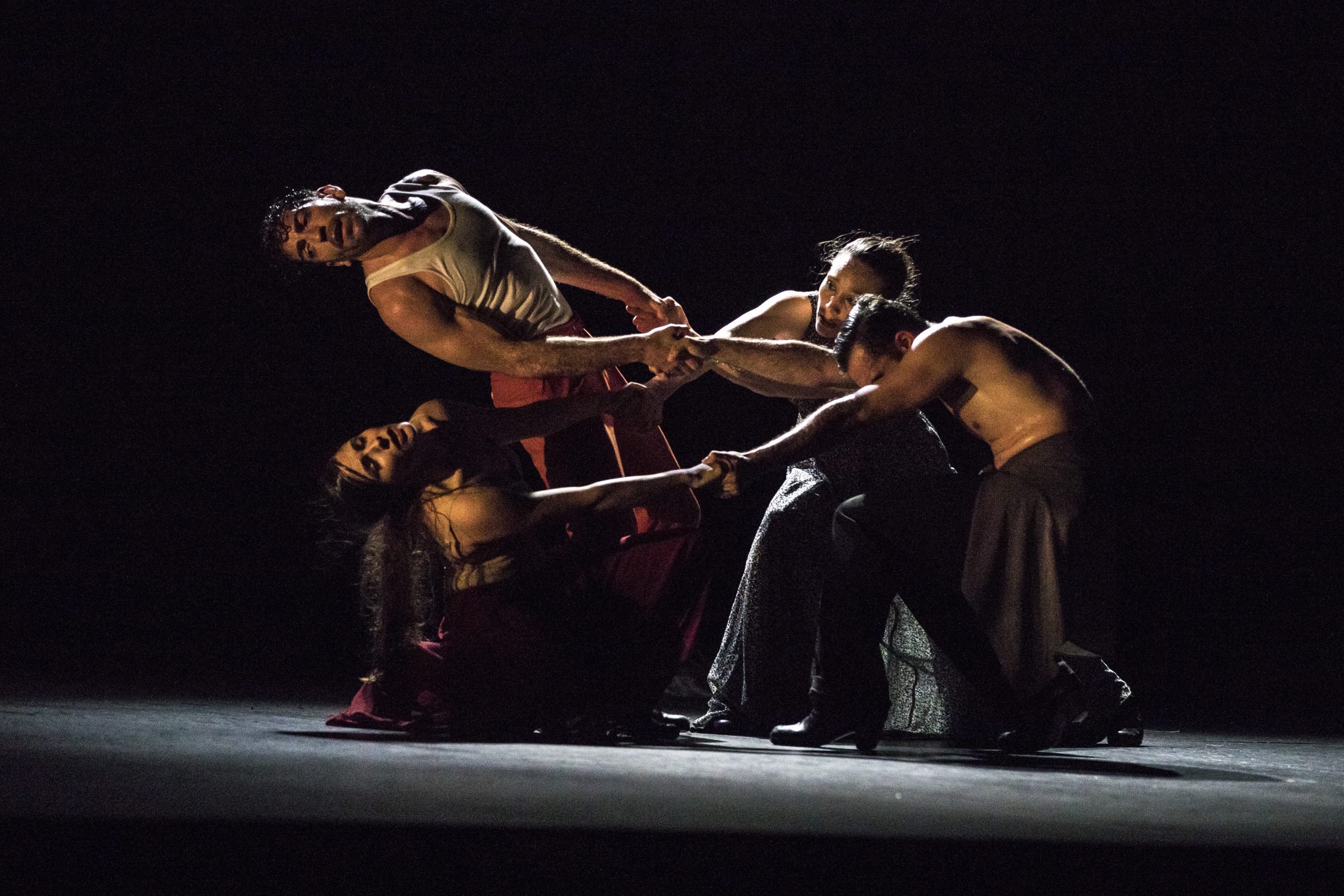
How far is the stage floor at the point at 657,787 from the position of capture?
186 centimetres

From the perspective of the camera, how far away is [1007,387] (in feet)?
10.3

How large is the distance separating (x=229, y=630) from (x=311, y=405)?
41.0 inches

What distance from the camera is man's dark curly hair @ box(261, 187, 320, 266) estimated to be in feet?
11.5

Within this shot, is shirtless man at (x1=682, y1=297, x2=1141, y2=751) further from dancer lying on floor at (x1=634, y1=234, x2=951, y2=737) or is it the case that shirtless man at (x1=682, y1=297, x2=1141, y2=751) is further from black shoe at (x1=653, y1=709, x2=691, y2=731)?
dancer lying on floor at (x1=634, y1=234, x2=951, y2=737)

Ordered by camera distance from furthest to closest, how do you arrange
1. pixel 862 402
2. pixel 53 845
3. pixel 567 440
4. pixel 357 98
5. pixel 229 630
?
1. pixel 229 630
2. pixel 357 98
3. pixel 567 440
4. pixel 862 402
5. pixel 53 845

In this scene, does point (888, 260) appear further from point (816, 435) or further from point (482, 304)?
point (482, 304)

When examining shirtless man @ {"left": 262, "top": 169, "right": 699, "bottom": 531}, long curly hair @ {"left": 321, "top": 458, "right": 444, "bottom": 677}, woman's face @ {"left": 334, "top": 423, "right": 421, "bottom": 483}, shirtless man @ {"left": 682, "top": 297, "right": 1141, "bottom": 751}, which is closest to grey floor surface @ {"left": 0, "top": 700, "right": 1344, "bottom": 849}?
shirtless man @ {"left": 682, "top": 297, "right": 1141, "bottom": 751}

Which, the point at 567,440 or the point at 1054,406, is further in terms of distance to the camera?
the point at 567,440

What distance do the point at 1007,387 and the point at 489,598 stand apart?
4.21ft

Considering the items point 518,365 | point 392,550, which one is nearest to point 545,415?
point 518,365

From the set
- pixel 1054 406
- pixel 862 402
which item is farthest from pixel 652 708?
pixel 1054 406

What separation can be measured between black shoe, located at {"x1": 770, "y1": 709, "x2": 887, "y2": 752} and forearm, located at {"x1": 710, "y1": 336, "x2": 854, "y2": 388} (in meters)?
0.92

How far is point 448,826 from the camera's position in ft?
5.88

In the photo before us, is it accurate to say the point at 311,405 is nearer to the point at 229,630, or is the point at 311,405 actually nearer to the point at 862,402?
the point at 229,630
